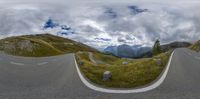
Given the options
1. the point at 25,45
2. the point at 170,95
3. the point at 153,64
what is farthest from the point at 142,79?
the point at 25,45

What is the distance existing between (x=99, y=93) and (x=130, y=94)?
1.11 m

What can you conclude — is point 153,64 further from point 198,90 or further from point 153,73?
point 198,90

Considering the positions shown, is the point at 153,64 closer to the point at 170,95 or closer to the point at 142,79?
the point at 142,79

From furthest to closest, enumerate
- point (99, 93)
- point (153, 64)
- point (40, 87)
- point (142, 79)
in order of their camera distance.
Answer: point (153, 64), point (142, 79), point (40, 87), point (99, 93)

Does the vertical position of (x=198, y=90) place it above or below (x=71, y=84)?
above

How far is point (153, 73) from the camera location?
60.1ft

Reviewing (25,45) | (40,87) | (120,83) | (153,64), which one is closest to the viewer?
(40,87)

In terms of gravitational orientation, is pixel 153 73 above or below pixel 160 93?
below

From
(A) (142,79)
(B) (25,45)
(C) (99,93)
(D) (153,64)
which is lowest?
(B) (25,45)

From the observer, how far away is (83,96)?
11.7 metres

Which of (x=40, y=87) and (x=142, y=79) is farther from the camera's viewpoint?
(x=142, y=79)

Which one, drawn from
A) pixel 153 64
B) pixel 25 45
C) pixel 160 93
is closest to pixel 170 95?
pixel 160 93

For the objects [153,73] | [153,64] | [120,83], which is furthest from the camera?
[153,64]

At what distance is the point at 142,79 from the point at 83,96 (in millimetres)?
5194
